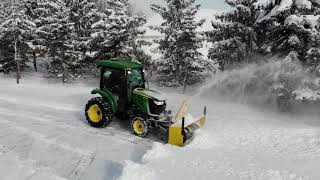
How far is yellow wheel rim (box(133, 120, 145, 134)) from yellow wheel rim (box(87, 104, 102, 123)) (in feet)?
5.90

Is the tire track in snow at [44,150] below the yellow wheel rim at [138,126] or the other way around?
below

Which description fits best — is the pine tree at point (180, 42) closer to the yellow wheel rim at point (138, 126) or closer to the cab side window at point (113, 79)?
the cab side window at point (113, 79)

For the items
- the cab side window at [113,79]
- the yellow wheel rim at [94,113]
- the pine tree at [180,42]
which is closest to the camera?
the cab side window at [113,79]

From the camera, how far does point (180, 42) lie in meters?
29.1

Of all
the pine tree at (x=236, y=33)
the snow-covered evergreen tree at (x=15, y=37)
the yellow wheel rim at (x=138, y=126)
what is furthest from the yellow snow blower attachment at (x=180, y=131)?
the snow-covered evergreen tree at (x=15, y=37)

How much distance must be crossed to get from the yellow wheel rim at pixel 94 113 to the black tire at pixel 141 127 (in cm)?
171

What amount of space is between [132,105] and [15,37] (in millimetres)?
25887

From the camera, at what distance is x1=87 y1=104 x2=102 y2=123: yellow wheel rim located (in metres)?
14.2

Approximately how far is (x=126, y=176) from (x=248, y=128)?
6410 mm

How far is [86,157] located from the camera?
1107 centimetres

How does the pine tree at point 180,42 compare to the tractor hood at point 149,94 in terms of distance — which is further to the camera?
the pine tree at point 180,42

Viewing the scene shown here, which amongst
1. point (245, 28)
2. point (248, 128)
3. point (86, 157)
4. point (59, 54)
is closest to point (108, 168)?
point (86, 157)

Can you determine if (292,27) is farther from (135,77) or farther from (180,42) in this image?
(180,42)

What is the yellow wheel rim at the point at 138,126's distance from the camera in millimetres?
12867
